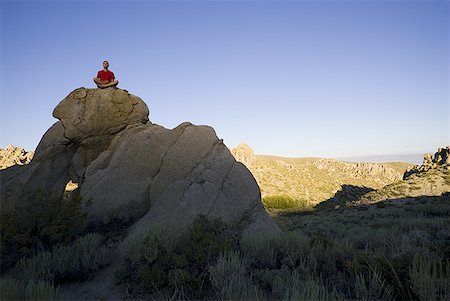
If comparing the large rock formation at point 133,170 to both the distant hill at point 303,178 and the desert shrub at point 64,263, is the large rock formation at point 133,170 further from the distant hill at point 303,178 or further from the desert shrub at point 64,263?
the distant hill at point 303,178

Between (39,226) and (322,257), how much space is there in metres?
7.18

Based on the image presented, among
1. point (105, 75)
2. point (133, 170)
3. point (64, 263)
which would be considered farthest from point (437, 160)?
point (64, 263)

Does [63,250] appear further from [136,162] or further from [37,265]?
[136,162]

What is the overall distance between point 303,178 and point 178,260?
57648 mm

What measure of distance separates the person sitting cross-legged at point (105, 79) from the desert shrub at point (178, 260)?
7008 millimetres

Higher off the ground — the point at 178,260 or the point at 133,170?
the point at 133,170

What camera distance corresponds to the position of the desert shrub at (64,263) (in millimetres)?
6152

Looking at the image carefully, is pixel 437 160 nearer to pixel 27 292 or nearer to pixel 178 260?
pixel 178 260

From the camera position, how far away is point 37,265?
21.2 ft

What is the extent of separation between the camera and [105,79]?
39.7 feet

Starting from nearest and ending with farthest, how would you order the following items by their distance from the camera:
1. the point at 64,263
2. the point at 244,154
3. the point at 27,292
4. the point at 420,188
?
the point at 27,292, the point at 64,263, the point at 420,188, the point at 244,154

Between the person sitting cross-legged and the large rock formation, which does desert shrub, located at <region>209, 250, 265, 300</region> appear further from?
the person sitting cross-legged

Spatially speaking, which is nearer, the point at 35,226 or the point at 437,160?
the point at 35,226

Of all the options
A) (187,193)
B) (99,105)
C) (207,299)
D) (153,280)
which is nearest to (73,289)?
(153,280)
